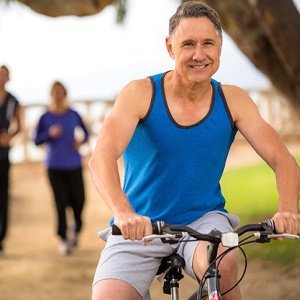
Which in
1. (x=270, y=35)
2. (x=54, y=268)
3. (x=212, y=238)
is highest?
(x=270, y=35)

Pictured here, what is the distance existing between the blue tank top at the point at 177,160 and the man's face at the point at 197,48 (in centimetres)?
14

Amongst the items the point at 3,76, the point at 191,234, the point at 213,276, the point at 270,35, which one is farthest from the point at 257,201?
the point at 191,234

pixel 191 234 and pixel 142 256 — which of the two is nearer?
pixel 191 234

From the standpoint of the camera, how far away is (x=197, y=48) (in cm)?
327

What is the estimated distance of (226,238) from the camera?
2932 millimetres

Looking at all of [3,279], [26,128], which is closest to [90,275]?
[3,279]

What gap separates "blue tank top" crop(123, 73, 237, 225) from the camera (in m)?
3.32

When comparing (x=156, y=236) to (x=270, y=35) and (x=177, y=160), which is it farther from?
(x=270, y=35)

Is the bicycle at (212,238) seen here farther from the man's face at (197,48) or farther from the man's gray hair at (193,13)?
the man's gray hair at (193,13)

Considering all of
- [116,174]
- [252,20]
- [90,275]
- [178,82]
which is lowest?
[90,275]

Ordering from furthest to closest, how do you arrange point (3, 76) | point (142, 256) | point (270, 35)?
1. point (270, 35)
2. point (3, 76)
3. point (142, 256)

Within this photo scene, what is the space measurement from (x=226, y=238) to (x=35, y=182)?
16.0 m

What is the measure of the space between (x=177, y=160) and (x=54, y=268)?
619 cm

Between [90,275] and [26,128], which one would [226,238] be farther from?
[26,128]
